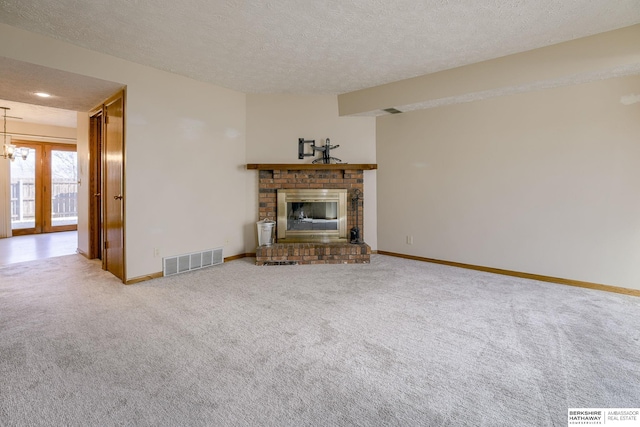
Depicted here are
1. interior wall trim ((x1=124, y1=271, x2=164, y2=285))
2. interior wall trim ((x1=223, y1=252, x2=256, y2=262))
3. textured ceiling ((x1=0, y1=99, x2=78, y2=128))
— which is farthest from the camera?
textured ceiling ((x1=0, y1=99, x2=78, y2=128))

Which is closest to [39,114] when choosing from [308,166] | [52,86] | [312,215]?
[52,86]

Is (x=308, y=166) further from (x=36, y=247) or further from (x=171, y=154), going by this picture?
(x=36, y=247)

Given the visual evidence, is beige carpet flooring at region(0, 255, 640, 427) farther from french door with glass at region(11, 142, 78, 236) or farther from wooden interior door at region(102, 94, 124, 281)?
french door with glass at region(11, 142, 78, 236)

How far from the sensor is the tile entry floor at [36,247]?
16.6ft

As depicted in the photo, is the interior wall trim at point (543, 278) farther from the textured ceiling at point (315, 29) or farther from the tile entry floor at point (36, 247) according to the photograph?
the tile entry floor at point (36, 247)

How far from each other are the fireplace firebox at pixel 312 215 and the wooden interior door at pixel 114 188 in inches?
83.6

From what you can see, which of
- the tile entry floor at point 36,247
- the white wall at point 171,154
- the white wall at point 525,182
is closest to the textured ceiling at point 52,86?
the white wall at point 171,154

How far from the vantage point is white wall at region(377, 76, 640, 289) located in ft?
11.2

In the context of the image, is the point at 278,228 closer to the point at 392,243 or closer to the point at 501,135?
the point at 392,243

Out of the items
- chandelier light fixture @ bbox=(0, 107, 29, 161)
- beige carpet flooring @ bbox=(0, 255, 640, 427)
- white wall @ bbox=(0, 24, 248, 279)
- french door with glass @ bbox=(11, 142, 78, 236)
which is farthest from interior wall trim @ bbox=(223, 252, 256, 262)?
french door with glass @ bbox=(11, 142, 78, 236)

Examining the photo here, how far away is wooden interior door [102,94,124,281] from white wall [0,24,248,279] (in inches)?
7.1

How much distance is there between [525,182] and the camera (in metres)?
3.98

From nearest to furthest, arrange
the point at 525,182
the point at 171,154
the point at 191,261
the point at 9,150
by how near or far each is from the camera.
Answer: the point at 525,182, the point at 171,154, the point at 191,261, the point at 9,150

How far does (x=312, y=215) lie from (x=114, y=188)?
2731 millimetres
